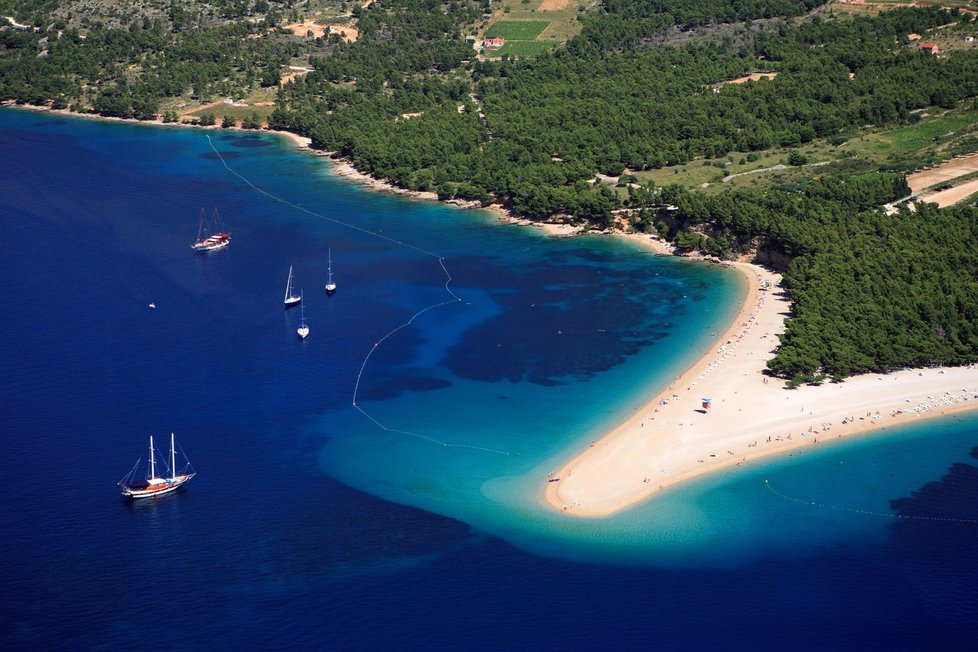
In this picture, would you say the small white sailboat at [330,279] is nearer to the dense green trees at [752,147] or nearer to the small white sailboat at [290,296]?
the small white sailboat at [290,296]

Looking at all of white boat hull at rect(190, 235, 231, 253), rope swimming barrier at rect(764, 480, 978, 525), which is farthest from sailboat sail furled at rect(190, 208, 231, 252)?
rope swimming barrier at rect(764, 480, 978, 525)

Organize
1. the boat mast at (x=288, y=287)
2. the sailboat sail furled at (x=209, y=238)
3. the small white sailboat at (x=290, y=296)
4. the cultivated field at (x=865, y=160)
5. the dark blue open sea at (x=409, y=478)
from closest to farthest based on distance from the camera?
the dark blue open sea at (x=409, y=478) → the small white sailboat at (x=290, y=296) → the boat mast at (x=288, y=287) → the sailboat sail furled at (x=209, y=238) → the cultivated field at (x=865, y=160)

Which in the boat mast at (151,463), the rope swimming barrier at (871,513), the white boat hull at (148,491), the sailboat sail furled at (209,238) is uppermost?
the sailboat sail furled at (209,238)

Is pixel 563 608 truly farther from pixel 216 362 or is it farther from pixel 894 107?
pixel 894 107

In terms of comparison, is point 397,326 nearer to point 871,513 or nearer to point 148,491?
point 148,491

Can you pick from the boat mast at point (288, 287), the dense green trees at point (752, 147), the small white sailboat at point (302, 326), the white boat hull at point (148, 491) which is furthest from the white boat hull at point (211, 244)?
the white boat hull at point (148, 491)

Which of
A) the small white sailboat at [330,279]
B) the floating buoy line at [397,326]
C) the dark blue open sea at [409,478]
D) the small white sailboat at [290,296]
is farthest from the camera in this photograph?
the small white sailboat at [330,279]

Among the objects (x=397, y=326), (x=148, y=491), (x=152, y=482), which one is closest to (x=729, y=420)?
(x=397, y=326)
